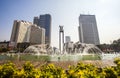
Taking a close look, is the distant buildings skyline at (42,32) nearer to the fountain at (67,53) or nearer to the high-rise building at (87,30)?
the high-rise building at (87,30)

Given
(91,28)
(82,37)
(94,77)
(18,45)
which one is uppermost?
(91,28)

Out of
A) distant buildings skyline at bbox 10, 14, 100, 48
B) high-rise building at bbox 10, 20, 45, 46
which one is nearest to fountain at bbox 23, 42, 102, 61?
high-rise building at bbox 10, 20, 45, 46

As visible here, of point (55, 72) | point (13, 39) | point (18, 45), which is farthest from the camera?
point (13, 39)

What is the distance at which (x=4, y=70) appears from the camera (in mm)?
8375

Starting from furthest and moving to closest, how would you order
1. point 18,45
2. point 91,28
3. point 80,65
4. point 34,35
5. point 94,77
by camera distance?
point 91,28 → point 34,35 → point 18,45 → point 80,65 → point 94,77

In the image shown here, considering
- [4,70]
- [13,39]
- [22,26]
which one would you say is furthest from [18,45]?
[4,70]

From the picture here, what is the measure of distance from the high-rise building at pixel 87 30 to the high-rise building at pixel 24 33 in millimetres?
53042

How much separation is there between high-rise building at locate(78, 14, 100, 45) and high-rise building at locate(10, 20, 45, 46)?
53.0m

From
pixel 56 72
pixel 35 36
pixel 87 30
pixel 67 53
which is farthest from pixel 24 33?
pixel 56 72

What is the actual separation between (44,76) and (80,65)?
11.8 feet

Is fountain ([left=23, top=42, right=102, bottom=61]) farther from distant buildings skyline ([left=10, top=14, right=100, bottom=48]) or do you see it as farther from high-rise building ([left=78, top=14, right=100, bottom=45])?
high-rise building ([left=78, top=14, right=100, bottom=45])

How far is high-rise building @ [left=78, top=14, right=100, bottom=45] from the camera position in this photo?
181 meters

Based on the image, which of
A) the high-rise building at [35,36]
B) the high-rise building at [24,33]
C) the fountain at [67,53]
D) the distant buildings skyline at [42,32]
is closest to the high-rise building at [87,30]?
the distant buildings skyline at [42,32]

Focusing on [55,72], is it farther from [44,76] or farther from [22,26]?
[22,26]
